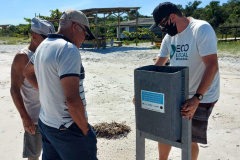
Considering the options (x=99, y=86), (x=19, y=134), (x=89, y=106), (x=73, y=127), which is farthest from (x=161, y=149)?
(x=99, y=86)

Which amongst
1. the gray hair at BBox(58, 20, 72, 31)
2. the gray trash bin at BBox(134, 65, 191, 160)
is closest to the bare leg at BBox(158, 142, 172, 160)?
the gray trash bin at BBox(134, 65, 191, 160)

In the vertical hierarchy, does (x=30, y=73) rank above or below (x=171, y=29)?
below

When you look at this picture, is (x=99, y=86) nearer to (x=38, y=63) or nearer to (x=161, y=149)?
(x=161, y=149)

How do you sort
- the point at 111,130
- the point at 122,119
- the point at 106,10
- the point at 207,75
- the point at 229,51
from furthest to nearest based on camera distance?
the point at 106,10 < the point at 229,51 < the point at 122,119 < the point at 111,130 < the point at 207,75

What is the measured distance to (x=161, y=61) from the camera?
279 cm

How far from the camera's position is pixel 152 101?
70.7 inches

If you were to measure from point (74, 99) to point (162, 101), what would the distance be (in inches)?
24.2

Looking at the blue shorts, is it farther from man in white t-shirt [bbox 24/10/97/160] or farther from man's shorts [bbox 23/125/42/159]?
man's shorts [bbox 23/125/42/159]

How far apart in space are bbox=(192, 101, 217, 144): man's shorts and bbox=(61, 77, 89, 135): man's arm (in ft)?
3.98

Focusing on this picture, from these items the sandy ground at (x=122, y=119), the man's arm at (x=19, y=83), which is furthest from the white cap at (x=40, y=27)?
the sandy ground at (x=122, y=119)

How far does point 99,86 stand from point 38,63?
574 centimetres

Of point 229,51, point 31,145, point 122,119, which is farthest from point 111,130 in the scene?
point 229,51

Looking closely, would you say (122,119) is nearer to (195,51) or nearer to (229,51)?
(195,51)

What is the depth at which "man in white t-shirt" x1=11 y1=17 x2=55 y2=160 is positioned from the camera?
2.41m
